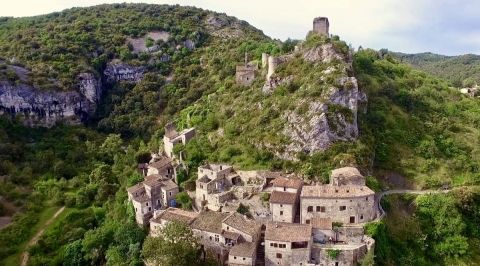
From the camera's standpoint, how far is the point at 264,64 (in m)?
80.5

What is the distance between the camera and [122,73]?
120 metres

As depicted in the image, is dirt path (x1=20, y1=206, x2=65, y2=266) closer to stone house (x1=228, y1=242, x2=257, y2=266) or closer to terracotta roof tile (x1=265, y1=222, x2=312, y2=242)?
stone house (x1=228, y1=242, x2=257, y2=266)

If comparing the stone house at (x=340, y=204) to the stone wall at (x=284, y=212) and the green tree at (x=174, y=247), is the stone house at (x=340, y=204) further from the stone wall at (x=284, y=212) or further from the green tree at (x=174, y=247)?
the green tree at (x=174, y=247)

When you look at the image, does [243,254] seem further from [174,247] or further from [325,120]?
[325,120]

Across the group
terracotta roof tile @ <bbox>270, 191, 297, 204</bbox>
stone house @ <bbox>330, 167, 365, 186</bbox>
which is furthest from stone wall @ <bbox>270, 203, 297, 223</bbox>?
stone house @ <bbox>330, 167, 365, 186</bbox>

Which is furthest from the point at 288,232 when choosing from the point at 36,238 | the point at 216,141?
the point at 36,238

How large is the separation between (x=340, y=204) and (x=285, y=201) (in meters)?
5.65

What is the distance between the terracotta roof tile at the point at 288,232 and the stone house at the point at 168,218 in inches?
364

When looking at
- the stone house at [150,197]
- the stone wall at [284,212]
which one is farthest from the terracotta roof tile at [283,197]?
the stone house at [150,197]

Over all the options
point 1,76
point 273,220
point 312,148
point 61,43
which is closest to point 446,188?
point 312,148

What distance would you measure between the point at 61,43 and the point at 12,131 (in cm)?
2984

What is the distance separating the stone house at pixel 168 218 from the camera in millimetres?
51375

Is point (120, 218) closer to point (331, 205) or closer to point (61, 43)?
point (331, 205)

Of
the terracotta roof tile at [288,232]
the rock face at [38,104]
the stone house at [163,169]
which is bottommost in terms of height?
the terracotta roof tile at [288,232]
